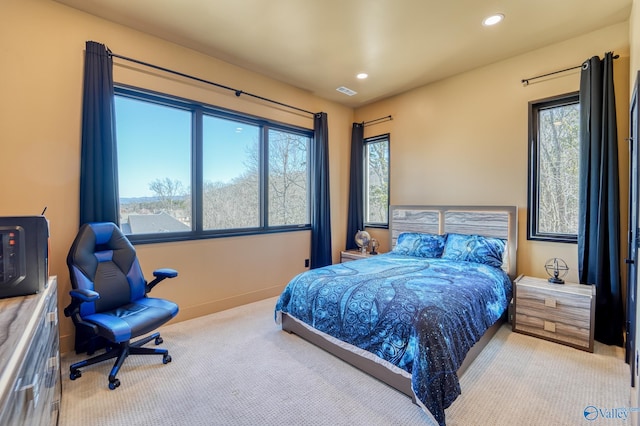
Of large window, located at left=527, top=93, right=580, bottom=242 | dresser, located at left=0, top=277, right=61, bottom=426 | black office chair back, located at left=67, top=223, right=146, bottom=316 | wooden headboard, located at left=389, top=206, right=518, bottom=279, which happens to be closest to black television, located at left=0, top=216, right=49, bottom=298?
dresser, located at left=0, top=277, right=61, bottom=426

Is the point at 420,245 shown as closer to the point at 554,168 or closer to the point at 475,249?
the point at 475,249

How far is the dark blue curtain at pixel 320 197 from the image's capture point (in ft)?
14.2

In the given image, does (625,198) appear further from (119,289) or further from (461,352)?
(119,289)

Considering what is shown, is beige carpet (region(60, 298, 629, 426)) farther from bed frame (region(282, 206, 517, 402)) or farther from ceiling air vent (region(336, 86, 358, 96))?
ceiling air vent (region(336, 86, 358, 96))

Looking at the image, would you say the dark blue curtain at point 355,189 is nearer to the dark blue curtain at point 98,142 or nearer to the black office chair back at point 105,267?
the black office chair back at point 105,267

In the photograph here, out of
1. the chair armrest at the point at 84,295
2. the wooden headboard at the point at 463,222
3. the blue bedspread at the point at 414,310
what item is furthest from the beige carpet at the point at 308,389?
the wooden headboard at the point at 463,222

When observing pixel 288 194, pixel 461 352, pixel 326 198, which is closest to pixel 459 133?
pixel 326 198

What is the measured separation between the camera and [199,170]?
331 centimetres

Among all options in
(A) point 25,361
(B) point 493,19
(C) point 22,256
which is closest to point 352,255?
(B) point 493,19

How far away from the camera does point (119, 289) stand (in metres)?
2.44

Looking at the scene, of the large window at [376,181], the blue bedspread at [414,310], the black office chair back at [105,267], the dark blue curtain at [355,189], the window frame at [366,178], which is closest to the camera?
the blue bedspread at [414,310]

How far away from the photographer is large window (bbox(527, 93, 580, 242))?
3027 mm

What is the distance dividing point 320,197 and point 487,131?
2295mm

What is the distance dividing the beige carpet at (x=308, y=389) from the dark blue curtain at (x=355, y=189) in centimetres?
247
